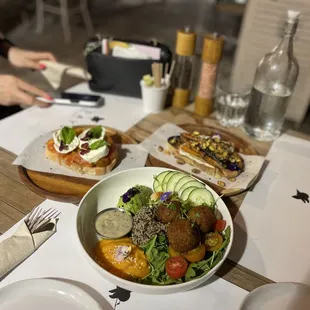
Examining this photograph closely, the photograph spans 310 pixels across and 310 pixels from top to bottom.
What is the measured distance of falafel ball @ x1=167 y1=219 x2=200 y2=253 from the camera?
0.74m

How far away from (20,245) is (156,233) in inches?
13.0

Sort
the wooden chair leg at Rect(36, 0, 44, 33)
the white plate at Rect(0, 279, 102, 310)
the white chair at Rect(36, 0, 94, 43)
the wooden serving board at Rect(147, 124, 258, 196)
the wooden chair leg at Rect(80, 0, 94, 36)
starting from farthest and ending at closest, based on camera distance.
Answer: the wooden chair leg at Rect(80, 0, 94, 36) < the wooden chair leg at Rect(36, 0, 44, 33) < the white chair at Rect(36, 0, 94, 43) < the wooden serving board at Rect(147, 124, 258, 196) < the white plate at Rect(0, 279, 102, 310)

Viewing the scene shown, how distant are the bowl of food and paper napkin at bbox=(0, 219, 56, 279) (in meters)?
0.11

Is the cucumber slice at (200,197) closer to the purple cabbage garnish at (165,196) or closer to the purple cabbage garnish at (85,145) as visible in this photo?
the purple cabbage garnish at (165,196)

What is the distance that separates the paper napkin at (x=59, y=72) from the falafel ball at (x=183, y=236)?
107cm

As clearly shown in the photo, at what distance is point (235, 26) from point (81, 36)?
2.60 meters

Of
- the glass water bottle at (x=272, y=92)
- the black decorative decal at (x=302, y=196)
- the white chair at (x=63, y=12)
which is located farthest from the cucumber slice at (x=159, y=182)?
the white chair at (x=63, y=12)

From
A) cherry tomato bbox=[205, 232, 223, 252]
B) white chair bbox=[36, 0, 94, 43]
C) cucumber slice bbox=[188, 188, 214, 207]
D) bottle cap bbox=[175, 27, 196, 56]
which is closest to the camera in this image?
cherry tomato bbox=[205, 232, 223, 252]

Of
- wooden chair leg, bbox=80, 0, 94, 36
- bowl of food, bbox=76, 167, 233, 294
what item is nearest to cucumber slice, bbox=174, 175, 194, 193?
bowl of food, bbox=76, 167, 233, 294

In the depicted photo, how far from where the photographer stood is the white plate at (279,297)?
0.73 meters

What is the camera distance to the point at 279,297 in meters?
0.75

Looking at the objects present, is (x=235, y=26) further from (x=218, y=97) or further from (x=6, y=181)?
(x=6, y=181)

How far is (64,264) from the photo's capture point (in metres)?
0.81

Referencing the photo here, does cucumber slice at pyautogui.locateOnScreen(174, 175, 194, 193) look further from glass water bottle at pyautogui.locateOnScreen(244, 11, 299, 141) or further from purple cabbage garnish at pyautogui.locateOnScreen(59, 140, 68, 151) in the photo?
glass water bottle at pyautogui.locateOnScreen(244, 11, 299, 141)
